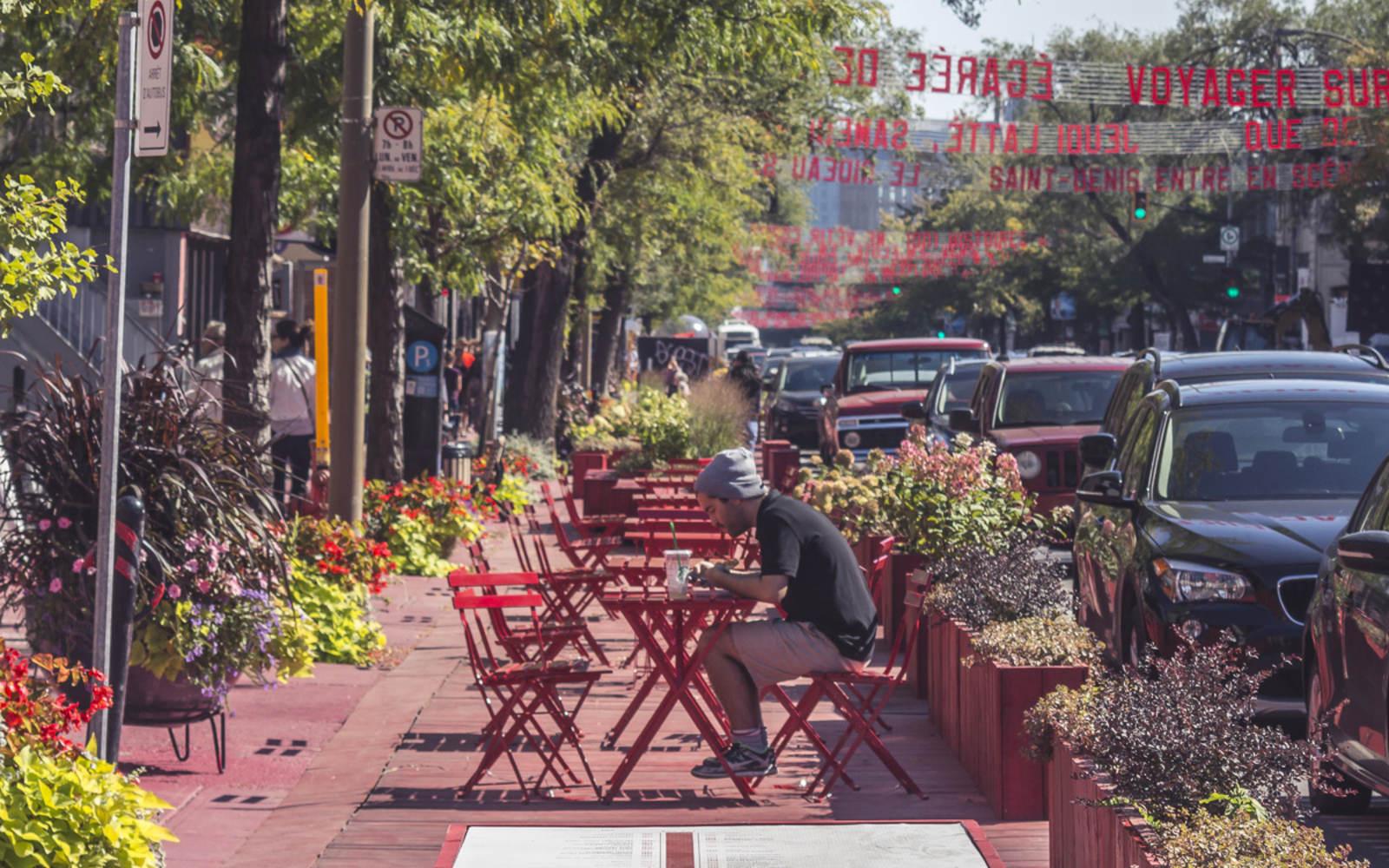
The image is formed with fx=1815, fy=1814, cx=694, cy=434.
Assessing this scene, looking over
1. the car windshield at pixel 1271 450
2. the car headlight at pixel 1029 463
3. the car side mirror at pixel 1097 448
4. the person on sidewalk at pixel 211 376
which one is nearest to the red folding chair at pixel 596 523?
the person on sidewalk at pixel 211 376

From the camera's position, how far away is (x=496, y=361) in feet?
79.0

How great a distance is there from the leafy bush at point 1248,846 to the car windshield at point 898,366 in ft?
72.4

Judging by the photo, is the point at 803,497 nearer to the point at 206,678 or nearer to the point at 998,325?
the point at 206,678

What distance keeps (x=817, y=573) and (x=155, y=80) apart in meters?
3.71

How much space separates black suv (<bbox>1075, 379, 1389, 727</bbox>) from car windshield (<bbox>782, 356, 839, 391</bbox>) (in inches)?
953

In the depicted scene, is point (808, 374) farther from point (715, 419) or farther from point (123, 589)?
point (123, 589)

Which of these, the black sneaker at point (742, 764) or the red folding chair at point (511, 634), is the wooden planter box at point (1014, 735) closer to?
the black sneaker at point (742, 764)

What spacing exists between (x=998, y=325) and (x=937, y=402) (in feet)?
250

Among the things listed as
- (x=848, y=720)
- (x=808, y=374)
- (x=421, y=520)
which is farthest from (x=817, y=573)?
(x=808, y=374)

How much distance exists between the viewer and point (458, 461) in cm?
2020

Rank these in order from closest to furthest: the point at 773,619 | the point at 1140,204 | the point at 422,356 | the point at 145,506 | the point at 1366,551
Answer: the point at 1366,551 → the point at 145,506 → the point at 773,619 → the point at 422,356 → the point at 1140,204

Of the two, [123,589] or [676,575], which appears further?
[676,575]

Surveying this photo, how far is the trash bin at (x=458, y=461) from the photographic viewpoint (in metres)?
19.5

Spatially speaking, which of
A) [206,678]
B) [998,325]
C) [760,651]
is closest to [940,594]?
[760,651]
